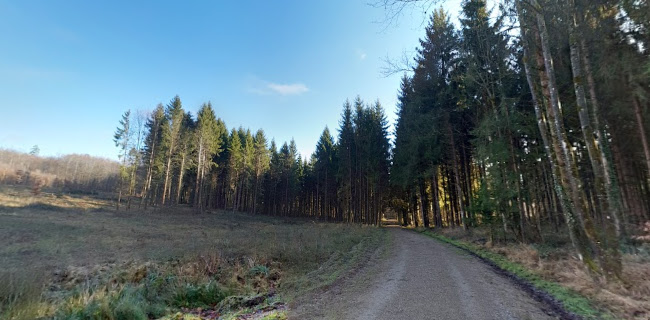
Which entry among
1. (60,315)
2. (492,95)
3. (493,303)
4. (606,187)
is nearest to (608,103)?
(492,95)

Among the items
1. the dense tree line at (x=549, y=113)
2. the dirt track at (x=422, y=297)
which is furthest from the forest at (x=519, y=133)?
the dirt track at (x=422, y=297)

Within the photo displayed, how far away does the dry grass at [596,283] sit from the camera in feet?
17.3

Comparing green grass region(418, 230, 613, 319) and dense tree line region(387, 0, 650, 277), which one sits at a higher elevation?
dense tree line region(387, 0, 650, 277)

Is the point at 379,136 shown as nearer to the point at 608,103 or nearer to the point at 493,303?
the point at 608,103

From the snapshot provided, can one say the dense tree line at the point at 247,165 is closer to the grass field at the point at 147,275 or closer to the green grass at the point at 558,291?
the grass field at the point at 147,275

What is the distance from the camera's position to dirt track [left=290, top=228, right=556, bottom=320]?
4944 mm

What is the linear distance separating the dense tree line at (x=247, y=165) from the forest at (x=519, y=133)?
0.26 m

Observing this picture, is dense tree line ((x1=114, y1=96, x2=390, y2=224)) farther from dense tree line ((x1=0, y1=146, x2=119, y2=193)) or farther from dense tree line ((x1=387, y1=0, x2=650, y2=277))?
dense tree line ((x1=0, y1=146, x2=119, y2=193))

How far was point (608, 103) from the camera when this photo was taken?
12.6m

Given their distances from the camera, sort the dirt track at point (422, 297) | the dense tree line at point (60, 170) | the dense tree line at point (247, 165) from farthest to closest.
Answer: the dense tree line at point (60, 170) → the dense tree line at point (247, 165) → the dirt track at point (422, 297)

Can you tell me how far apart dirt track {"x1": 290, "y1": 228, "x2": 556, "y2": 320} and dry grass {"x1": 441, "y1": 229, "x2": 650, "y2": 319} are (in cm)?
122

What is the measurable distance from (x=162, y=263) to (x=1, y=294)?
15.9 ft

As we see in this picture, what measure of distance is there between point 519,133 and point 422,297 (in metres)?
12.1

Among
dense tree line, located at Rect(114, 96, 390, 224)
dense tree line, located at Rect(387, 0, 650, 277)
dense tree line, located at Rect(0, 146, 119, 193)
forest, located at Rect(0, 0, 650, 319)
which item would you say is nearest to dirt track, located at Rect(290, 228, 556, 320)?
forest, located at Rect(0, 0, 650, 319)
